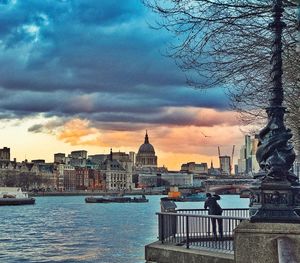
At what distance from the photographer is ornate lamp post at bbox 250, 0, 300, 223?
973 cm

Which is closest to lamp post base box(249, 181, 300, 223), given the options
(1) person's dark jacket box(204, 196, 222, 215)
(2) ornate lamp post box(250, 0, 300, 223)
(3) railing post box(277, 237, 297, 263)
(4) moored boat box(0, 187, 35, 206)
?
(2) ornate lamp post box(250, 0, 300, 223)

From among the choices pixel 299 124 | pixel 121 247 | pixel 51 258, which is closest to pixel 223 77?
pixel 299 124

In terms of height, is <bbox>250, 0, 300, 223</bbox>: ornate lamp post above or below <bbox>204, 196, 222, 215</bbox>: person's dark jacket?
above

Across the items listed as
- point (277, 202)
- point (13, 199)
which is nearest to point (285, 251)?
point (277, 202)

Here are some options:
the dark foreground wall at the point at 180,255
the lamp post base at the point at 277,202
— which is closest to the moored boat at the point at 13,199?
the dark foreground wall at the point at 180,255

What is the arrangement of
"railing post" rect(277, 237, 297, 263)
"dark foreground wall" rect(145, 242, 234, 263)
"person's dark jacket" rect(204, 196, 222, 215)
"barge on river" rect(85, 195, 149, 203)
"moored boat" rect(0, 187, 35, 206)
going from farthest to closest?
"barge on river" rect(85, 195, 149, 203) → "moored boat" rect(0, 187, 35, 206) → "person's dark jacket" rect(204, 196, 222, 215) → "dark foreground wall" rect(145, 242, 234, 263) → "railing post" rect(277, 237, 297, 263)

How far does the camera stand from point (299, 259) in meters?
8.42

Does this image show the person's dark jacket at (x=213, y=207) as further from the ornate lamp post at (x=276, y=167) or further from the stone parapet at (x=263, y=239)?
the stone parapet at (x=263, y=239)

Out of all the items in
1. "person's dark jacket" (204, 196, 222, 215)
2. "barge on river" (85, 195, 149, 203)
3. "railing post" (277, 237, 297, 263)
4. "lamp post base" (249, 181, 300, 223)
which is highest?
"lamp post base" (249, 181, 300, 223)

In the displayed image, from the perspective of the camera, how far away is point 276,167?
9.74 meters

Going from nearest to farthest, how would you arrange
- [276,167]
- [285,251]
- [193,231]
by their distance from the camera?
[285,251] → [276,167] → [193,231]

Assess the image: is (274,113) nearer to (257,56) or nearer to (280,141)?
(280,141)

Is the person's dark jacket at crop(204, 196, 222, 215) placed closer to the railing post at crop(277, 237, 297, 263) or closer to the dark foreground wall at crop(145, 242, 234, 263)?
the dark foreground wall at crop(145, 242, 234, 263)

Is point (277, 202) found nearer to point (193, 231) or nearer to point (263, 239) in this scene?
point (263, 239)
